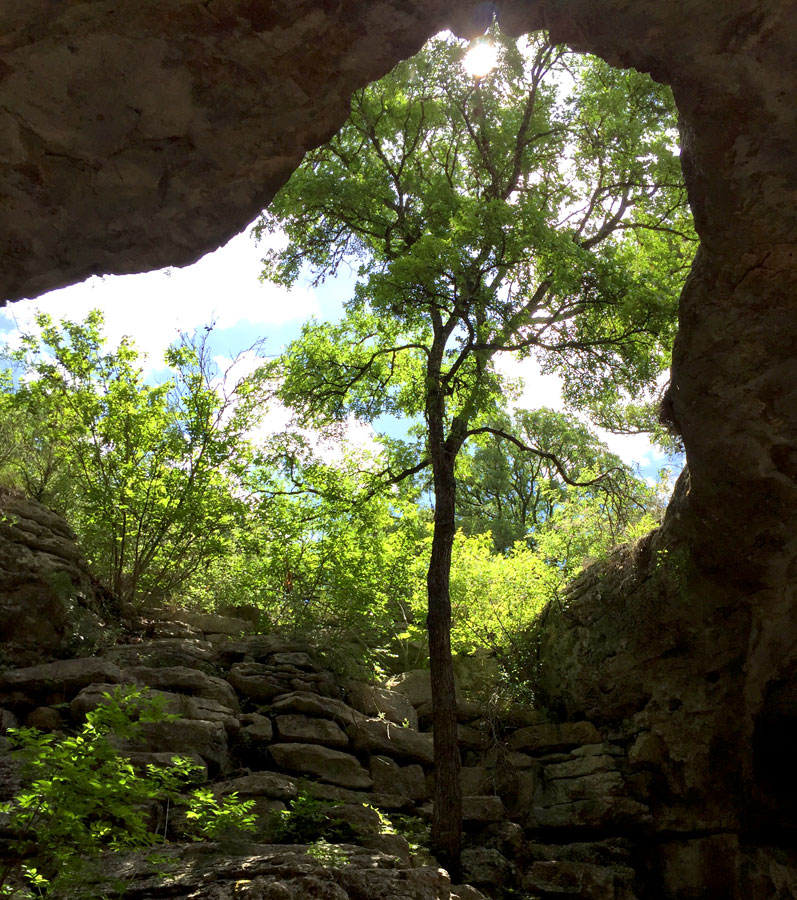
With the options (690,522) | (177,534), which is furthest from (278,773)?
(690,522)

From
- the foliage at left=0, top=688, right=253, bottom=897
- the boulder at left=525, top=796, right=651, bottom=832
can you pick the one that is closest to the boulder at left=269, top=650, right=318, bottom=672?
the boulder at left=525, top=796, right=651, bottom=832

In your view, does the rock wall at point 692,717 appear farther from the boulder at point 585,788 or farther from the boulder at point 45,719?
the boulder at point 45,719

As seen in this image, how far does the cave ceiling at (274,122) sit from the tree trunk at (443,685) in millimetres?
3880

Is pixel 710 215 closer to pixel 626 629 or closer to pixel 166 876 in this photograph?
pixel 626 629

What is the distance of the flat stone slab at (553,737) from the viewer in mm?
8977

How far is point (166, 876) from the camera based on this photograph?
4.13 meters

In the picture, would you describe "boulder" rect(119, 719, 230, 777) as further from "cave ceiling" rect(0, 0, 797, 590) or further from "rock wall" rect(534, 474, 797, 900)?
"rock wall" rect(534, 474, 797, 900)

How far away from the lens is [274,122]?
548 centimetres

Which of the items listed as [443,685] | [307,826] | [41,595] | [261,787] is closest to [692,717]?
[443,685]

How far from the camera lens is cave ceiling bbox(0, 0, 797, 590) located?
188 inches

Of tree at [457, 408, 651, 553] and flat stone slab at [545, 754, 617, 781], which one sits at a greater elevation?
tree at [457, 408, 651, 553]

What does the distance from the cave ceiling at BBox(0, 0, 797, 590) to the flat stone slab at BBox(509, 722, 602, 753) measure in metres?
4.40

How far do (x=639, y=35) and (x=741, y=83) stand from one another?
0.95 m

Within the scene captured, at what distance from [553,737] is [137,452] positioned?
24.6ft
